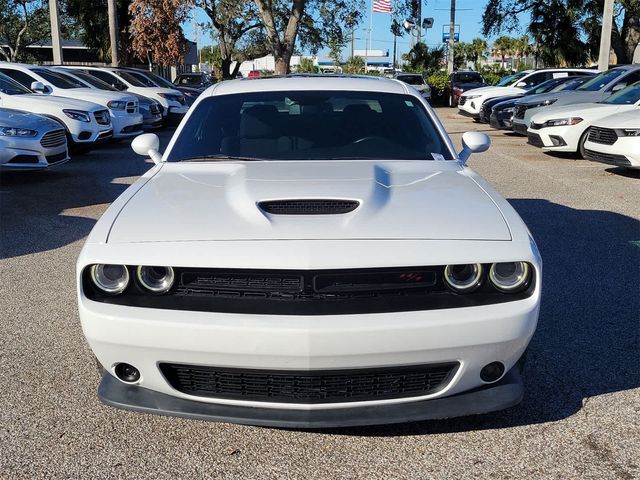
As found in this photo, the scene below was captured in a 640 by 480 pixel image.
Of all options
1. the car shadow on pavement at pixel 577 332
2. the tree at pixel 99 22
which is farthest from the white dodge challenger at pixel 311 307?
the tree at pixel 99 22

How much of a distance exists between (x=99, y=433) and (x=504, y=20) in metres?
34.0

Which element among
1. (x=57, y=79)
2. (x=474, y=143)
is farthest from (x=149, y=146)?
(x=57, y=79)

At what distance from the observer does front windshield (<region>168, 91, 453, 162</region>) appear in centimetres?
424

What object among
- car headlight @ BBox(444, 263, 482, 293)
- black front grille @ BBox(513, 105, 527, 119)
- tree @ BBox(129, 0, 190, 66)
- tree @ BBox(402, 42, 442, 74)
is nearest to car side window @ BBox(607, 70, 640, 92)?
black front grille @ BBox(513, 105, 527, 119)

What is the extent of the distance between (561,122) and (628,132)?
103 inches

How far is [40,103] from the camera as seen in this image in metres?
11.8

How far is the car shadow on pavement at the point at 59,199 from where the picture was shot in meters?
6.87

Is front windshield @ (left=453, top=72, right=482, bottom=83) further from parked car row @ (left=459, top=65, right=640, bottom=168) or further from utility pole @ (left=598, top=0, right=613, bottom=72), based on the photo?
parked car row @ (left=459, top=65, right=640, bottom=168)

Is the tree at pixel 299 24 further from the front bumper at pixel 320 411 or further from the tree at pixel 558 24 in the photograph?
the front bumper at pixel 320 411

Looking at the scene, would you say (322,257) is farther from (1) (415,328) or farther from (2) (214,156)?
(2) (214,156)

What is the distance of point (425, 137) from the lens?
4410mm

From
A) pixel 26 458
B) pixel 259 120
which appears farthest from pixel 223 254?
pixel 259 120

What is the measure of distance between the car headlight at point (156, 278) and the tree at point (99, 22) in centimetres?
3015

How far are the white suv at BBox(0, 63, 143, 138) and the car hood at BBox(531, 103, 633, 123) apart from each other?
8.11 m
